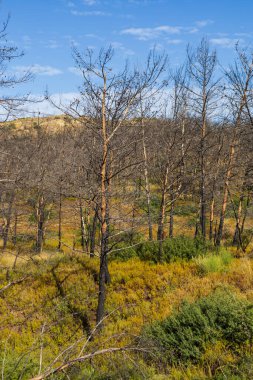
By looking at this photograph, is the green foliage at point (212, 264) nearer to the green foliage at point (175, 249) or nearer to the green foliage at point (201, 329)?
the green foliage at point (175, 249)

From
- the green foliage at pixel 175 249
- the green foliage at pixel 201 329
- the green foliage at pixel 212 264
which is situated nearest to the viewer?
the green foliage at pixel 201 329

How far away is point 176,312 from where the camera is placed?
24.4 ft

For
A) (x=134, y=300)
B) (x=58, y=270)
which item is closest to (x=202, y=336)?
(x=134, y=300)

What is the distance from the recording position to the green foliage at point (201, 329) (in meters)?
6.19

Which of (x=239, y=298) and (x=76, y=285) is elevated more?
(x=239, y=298)

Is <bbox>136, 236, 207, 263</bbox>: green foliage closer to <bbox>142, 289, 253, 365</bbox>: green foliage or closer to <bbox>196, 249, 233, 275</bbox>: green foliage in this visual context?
<bbox>196, 249, 233, 275</bbox>: green foliage

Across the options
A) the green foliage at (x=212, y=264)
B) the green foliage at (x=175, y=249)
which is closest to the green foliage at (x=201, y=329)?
the green foliage at (x=212, y=264)

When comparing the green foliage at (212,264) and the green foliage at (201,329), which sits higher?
the green foliage at (212,264)

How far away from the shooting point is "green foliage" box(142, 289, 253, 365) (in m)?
6.19

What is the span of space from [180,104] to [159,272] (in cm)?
687

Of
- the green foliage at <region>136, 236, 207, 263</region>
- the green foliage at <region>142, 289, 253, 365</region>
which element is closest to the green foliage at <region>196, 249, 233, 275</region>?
the green foliage at <region>136, 236, 207, 263</region>

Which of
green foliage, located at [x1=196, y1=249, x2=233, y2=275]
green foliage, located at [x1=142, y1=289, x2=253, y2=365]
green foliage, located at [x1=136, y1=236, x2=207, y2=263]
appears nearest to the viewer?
green foliage, located at [x1=142, y1=289, x2=253, y2=365]

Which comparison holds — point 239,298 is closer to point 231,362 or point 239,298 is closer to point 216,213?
point 231,362

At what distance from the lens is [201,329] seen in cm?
667
